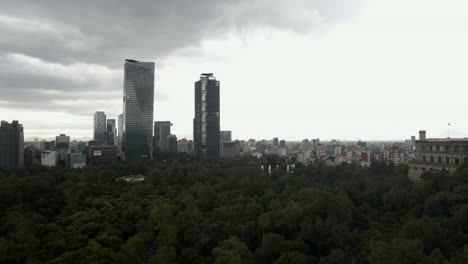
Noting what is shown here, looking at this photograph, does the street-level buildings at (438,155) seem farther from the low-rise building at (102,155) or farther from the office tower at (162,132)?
the office tower at (162,132)

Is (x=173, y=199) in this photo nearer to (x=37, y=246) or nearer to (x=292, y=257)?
(x=37, y=246)

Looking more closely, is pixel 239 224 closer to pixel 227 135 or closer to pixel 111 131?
pixel 111 131

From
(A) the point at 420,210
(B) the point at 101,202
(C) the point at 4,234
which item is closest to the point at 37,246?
(C) the point at 4,234

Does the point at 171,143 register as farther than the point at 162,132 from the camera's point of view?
No

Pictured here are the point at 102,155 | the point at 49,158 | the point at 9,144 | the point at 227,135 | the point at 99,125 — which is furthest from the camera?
→ the point at 227,135

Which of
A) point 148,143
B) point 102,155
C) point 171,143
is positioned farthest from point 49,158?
point 171,143

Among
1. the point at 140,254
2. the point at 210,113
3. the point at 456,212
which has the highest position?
the point at 210,113

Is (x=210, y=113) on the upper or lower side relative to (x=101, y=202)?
upper
